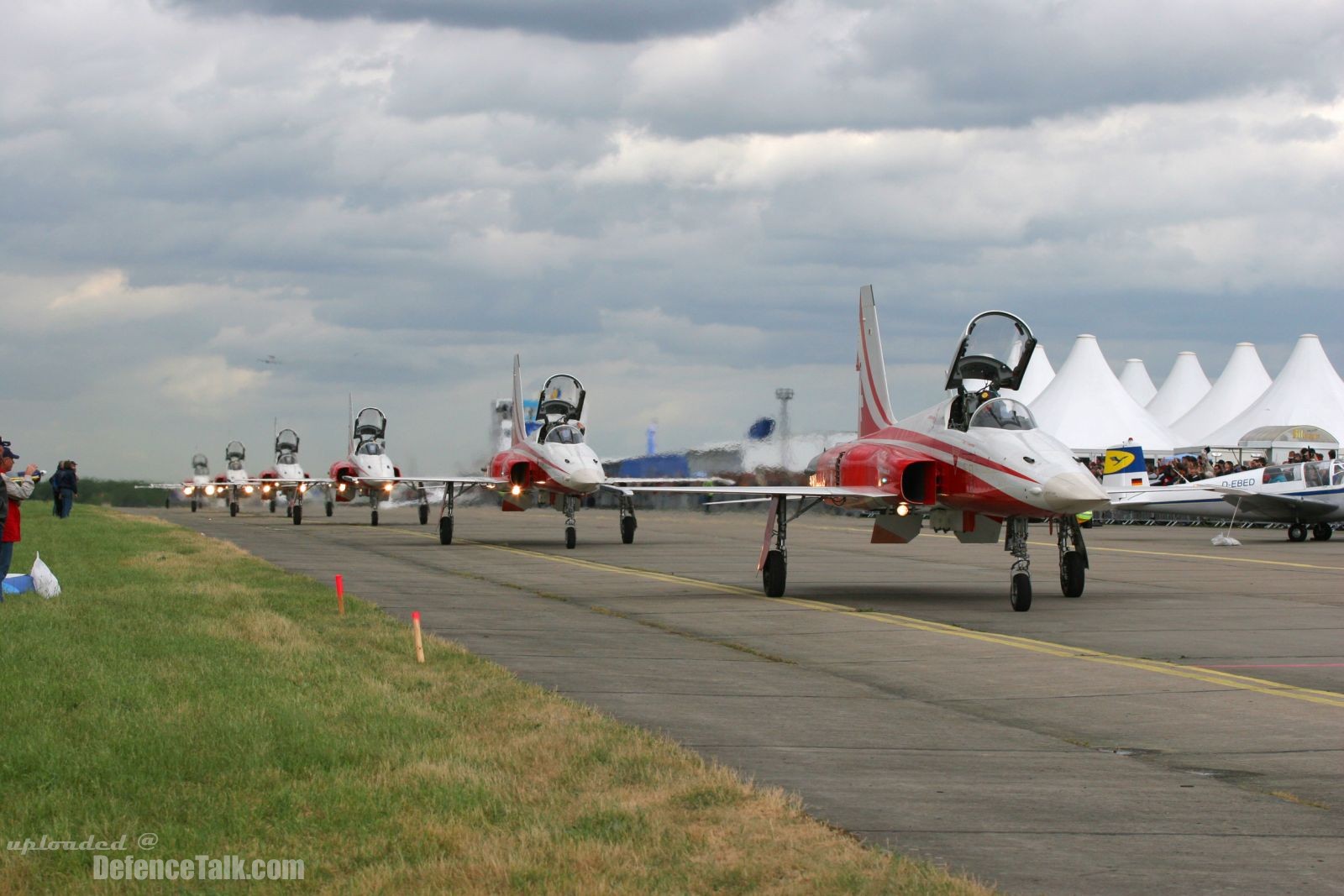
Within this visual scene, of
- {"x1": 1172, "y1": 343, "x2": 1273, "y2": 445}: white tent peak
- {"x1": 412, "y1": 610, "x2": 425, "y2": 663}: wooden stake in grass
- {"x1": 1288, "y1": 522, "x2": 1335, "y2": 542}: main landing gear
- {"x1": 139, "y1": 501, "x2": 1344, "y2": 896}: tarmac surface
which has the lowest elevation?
{"x1": 139, "y1": 501, "x2": 1344, "y2": 896}: tarmac surface

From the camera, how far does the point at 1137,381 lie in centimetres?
7462

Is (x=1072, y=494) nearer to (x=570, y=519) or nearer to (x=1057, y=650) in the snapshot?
(x=1057, y=650)

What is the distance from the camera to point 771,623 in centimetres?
1566

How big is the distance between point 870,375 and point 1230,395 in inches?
1640

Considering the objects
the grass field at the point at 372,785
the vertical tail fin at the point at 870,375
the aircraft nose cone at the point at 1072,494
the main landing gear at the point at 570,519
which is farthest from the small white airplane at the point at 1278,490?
the grass field at the point at 372,785

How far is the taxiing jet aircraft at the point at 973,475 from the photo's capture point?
16.8 m

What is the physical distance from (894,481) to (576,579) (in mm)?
5758

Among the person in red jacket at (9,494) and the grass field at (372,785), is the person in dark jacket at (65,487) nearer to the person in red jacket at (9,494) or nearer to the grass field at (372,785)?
the person in red jacket at (9,494)

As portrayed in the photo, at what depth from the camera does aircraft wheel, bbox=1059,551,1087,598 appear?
60.5 ft

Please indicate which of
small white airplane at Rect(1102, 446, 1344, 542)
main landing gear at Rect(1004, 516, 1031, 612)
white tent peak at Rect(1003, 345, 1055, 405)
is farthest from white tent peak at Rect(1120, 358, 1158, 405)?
main landing gear at Rect(1004, 516, 1031, 612)

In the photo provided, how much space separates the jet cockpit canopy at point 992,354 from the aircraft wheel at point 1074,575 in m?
2.38

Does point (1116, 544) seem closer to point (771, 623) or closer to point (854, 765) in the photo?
point (771, 623)

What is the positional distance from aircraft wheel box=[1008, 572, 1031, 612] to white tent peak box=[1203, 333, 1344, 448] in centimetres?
3669

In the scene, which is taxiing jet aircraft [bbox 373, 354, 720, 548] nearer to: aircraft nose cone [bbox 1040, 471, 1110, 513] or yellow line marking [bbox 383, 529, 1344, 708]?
yellow line marking [bbox 383, 529, 1344, 708]
